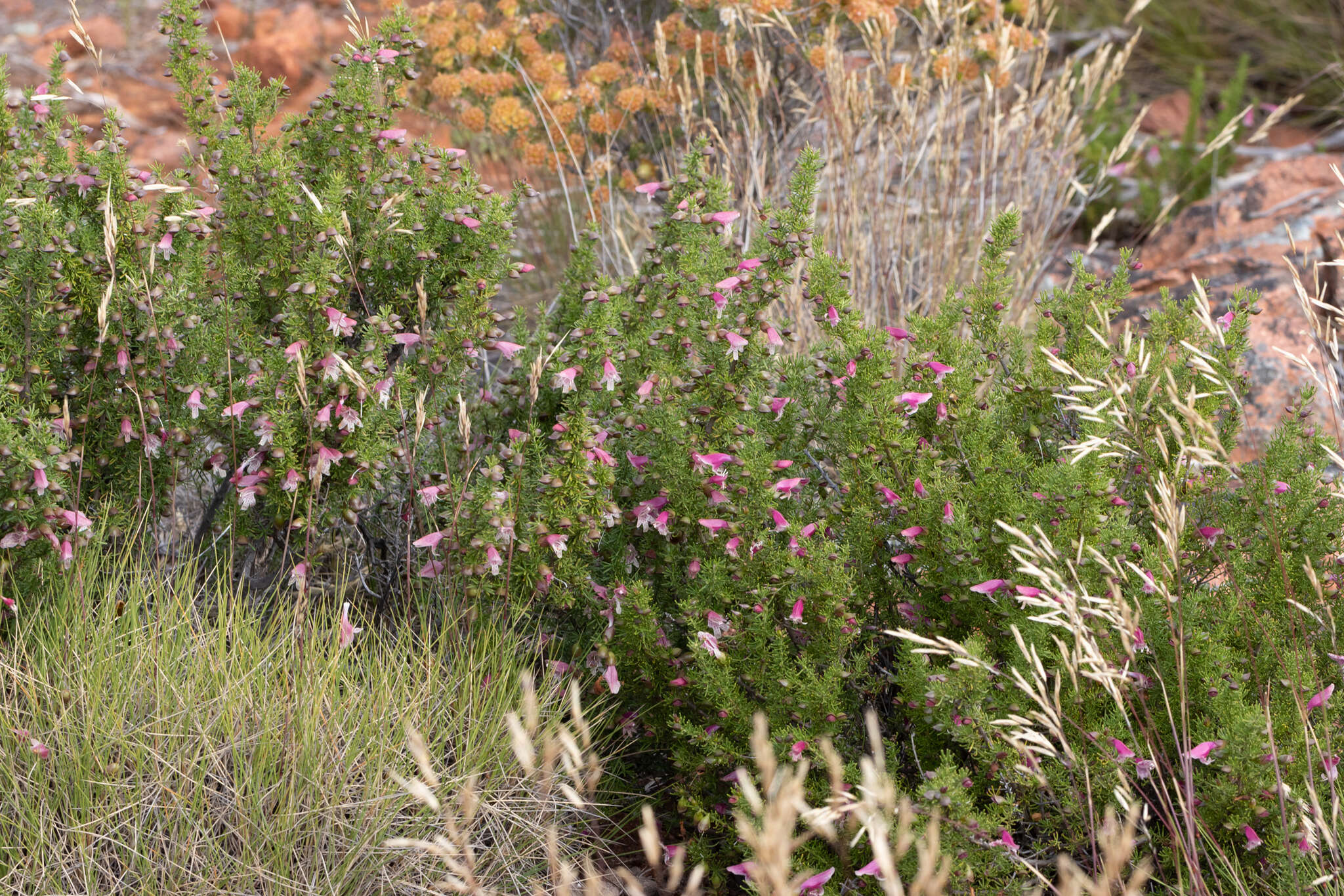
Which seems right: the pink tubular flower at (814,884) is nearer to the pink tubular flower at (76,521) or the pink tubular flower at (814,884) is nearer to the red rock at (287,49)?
the pink tubular flower at (76,521)

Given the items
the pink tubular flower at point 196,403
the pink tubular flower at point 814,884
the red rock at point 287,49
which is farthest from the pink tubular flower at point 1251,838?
the red rock at point 287,49

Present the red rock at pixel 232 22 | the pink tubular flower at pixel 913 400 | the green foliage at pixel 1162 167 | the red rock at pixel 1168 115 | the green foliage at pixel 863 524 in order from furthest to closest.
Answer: the red rock at pixel 232 22 → the red rock at pixel 1168 115 → the green foliage at pixel 1162 167 → the pink tubular flower at pixel 913 400 → the green foliage at pixel 863 524

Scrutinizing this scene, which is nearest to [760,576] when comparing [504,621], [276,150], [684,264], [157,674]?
[504,621]

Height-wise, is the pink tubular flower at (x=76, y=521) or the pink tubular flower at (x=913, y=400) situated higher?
the pink tubular flower at (x=913, y=400)

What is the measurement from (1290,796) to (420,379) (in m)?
1.72

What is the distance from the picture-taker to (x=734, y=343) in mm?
2184

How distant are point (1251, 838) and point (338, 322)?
173 centimetres

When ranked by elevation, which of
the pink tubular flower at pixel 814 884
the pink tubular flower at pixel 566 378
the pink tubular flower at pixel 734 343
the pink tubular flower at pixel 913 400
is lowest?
the pink tubular flower at pixel 814 884

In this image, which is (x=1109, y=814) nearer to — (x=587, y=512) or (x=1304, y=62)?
(x=587, y=512)

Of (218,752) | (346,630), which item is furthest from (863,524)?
(218,752)

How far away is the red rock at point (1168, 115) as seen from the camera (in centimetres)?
681

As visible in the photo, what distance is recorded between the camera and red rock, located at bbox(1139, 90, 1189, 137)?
22.4 feet

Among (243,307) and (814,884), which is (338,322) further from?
(814,884)

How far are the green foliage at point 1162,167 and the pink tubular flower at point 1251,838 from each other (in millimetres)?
4105
